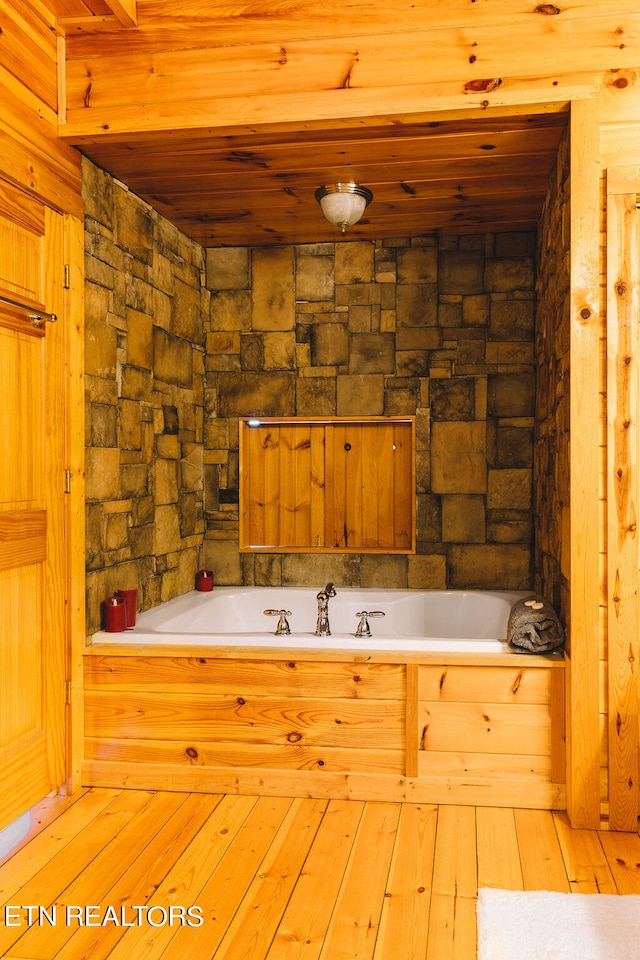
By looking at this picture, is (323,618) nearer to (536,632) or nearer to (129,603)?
(129,603)

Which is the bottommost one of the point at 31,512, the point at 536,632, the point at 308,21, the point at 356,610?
the point at 356,610

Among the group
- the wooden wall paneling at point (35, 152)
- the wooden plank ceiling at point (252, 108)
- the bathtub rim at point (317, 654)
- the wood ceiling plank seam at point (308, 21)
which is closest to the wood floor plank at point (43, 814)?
the bathtub rim at point (317, 654)

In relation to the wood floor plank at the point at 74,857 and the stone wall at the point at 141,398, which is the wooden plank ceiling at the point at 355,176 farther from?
the wood floor plank at the point at 74,857

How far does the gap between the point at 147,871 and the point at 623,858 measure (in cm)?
137

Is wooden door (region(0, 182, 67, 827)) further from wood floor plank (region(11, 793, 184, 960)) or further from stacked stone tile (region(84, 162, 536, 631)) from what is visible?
stacked stone tile (region(84, 162, 536, 631))

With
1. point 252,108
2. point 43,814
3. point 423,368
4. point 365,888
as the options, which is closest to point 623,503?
point 365,888

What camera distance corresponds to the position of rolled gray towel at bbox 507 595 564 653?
2.76 metres

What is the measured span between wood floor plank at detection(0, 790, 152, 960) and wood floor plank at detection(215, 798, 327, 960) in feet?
1.66

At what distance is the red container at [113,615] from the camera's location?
3.09 m

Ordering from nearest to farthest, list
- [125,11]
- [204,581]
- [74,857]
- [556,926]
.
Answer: [556,926] → [74,857] → [125,11] → [204,581]

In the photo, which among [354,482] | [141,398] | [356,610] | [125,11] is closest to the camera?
[125,11]

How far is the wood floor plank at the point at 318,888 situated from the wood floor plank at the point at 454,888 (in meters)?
0.26

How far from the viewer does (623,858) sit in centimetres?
242

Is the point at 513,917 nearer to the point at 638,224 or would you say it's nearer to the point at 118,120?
the point at 638,224
